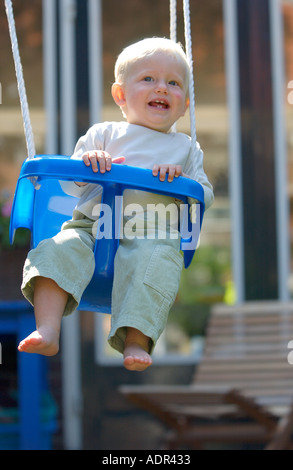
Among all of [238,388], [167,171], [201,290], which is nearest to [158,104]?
[167,171]

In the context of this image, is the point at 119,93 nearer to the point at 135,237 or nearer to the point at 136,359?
the point at 135,237

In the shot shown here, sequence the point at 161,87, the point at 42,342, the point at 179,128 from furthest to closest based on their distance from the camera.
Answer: the point at 179,128, the point at 161,87, the point at 42,342

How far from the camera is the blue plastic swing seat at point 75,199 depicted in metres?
2.15

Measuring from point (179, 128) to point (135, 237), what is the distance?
3.08m

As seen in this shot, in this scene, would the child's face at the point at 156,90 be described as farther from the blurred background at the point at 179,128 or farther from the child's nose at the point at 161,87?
the blurred background at the point at 179,128

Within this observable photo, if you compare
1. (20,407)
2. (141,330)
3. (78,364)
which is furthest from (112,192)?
(78,364)

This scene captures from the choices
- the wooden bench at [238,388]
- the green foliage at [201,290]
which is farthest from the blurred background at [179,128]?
the wooden bench at [238,388]

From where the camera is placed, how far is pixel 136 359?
2104mm

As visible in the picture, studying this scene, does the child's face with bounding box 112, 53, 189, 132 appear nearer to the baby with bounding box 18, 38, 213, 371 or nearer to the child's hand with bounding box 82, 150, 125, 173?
the baby with bounding box 18, 38, 213, 371

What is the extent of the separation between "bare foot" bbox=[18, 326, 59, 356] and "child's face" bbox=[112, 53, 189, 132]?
0.62 m

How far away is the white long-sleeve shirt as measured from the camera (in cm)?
236

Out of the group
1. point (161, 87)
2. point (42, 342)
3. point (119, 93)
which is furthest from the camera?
point (119, 93)

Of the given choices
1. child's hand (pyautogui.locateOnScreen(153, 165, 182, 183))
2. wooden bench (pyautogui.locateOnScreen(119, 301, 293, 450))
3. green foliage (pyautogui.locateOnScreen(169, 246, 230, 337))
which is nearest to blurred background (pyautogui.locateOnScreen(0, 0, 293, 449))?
green foliage (pyautogui.locateOnScreen(169, 246, 230, 337))

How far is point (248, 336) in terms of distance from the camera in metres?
4.93
